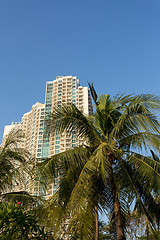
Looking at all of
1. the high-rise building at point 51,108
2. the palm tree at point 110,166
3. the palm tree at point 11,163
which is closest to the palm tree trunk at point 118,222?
the palm tree at point 110,166

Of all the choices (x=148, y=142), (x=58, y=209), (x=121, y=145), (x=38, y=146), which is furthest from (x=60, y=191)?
(x=38, y=146)

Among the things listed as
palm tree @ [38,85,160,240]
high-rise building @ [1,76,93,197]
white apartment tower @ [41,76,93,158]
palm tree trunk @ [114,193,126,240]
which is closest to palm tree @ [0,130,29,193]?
palm tree @ [38,85,160,240]

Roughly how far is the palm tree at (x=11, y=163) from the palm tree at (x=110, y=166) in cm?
230

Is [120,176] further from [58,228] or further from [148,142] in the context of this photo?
[58,228]

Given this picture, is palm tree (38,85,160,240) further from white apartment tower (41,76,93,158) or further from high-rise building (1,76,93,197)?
white apartment tower (41,76,93,158)

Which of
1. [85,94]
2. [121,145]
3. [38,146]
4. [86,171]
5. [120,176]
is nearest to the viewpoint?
[86,171]

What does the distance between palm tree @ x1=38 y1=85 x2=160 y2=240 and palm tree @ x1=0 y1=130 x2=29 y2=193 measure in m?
2.30

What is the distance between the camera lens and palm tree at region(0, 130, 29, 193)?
9.87m

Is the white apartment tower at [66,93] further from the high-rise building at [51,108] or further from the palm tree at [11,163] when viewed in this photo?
the palm tree at [11,163]

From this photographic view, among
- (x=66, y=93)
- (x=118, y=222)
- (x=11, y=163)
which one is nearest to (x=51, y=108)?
(x=66, y=93)

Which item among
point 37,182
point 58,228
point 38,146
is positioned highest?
point 38,146

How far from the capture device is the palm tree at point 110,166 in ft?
23.6

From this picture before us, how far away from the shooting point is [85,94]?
289 feet

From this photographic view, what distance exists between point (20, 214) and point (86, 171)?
2.09 metres
